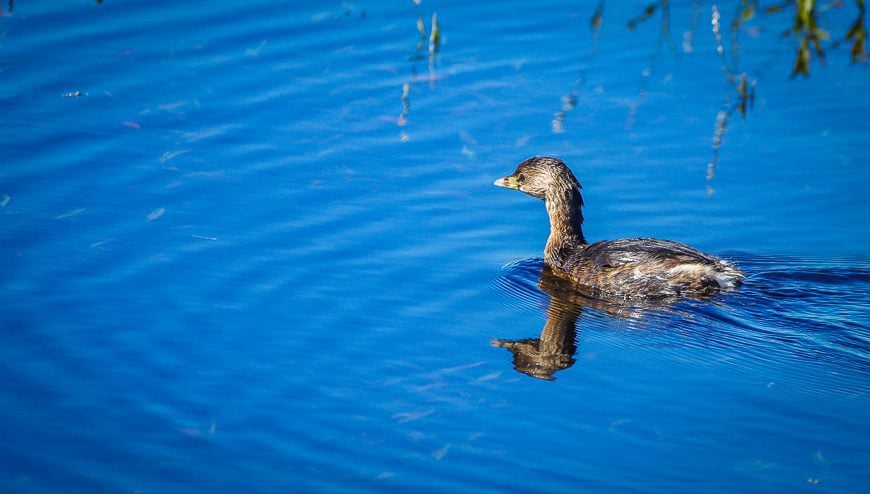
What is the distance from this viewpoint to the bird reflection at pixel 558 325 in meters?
7.74

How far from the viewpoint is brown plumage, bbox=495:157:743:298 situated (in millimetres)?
8781

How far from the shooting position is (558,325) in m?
8.62

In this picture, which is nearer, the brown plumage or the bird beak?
the brown plumage

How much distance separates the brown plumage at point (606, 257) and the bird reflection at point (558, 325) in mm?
133

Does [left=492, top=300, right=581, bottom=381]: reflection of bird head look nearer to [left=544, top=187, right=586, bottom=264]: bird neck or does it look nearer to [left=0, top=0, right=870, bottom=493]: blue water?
[left=0, top=0, right=870, bottom=493]: blue water

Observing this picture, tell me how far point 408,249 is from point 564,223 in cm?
162

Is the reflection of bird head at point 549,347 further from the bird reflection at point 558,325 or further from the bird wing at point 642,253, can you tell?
the bird wing at point 642,253

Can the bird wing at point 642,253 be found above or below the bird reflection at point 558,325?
above

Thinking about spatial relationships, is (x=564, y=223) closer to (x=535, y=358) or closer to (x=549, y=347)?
(x=549, y=347)

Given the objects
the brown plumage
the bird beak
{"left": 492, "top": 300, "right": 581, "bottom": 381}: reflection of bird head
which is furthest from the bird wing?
the bird beak

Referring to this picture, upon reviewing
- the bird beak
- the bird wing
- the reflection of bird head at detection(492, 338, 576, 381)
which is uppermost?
the bird beak

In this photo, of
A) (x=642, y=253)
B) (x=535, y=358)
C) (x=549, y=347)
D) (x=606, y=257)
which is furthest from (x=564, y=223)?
(x=535, y=358)

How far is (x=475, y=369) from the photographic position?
24.8ft

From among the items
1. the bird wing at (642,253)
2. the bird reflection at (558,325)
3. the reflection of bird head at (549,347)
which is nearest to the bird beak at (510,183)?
the bird reflection at (558,325)
